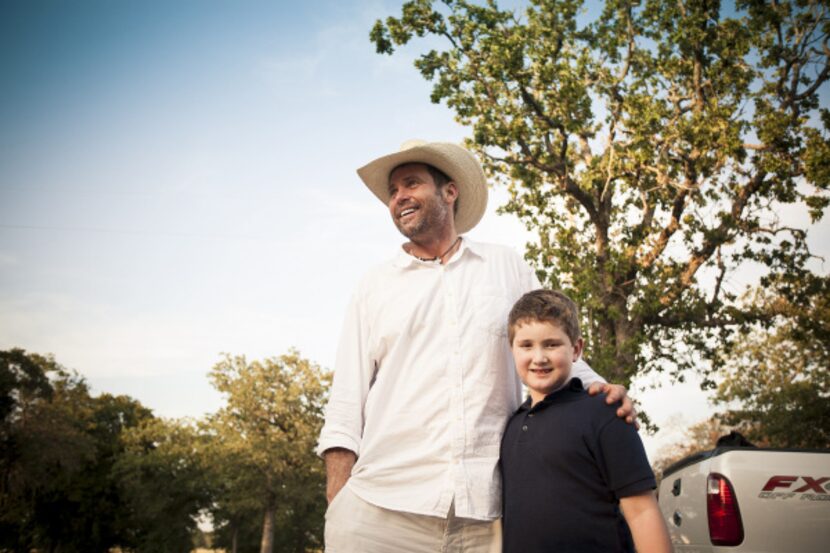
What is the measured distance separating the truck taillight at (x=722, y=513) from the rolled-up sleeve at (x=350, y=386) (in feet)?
9.99

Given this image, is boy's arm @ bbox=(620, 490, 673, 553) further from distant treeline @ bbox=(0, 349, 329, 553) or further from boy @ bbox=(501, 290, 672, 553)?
distant treeline @ bbox=(0, 349, 329, 553)

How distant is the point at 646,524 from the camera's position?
1981mm

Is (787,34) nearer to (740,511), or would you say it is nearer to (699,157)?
(699,157)

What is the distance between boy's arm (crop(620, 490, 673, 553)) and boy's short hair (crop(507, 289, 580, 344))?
2.38 ft

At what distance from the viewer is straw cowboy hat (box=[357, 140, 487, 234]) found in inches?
118

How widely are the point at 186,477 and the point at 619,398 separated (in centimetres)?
3840

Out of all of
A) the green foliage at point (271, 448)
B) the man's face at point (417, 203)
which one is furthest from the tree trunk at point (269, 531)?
the man's face at point (417, 203)

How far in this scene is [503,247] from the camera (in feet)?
9.91

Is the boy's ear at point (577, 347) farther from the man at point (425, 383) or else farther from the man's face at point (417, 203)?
the man's face at point (417, 203)

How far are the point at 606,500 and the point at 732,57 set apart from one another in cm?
1474

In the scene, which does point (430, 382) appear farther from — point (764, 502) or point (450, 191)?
point (764, 502)

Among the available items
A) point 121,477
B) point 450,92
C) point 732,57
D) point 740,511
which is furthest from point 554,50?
point 121,477

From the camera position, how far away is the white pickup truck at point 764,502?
13.0 ft

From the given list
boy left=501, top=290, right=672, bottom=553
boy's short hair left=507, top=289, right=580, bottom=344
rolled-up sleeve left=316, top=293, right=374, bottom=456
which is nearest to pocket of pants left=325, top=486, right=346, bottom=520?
rolled-up sleeve left=316, top=293, right=374, bottom=456
